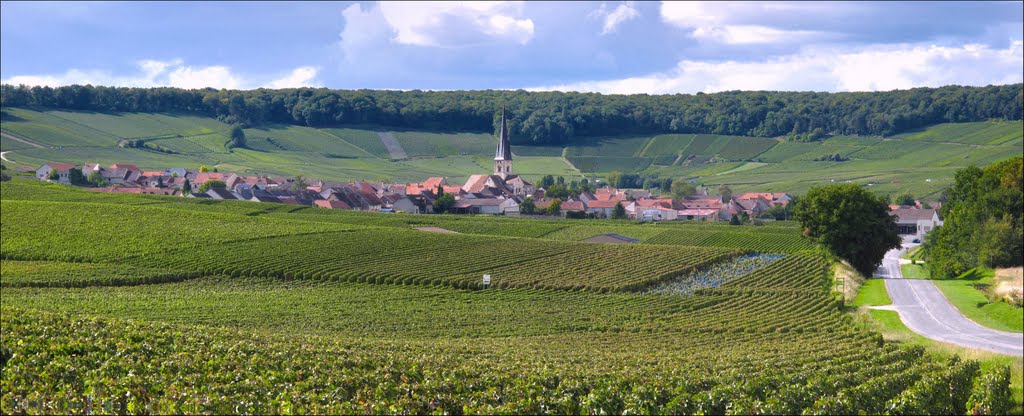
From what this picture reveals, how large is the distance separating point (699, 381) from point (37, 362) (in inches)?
506

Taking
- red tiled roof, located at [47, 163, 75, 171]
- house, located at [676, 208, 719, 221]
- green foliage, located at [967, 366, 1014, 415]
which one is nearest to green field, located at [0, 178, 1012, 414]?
green foliage, located at [967, 366, 1014, 415]

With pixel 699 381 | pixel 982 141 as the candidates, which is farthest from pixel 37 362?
pixel 982 141

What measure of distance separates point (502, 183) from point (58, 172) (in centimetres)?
5974

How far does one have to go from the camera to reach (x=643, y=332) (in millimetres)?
34062

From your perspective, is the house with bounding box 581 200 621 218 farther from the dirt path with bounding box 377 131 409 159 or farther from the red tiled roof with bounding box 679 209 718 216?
the dirt path with bounding box 377 131 409 159

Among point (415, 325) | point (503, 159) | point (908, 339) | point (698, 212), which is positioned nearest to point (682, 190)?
point (698, 212)

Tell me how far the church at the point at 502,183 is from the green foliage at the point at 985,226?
7178 centimetres

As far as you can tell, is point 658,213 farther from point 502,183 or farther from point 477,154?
point 477,154

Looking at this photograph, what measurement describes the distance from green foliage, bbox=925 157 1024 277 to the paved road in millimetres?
3498

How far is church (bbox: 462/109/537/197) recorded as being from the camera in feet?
455

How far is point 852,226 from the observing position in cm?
6069

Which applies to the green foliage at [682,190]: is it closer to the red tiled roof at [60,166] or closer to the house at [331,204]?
the house at [331,204]

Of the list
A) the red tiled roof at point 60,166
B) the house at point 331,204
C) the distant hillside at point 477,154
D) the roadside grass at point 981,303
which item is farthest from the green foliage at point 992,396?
the red tiled roof at point 60,166

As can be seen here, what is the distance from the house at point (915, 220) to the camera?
103262mm
